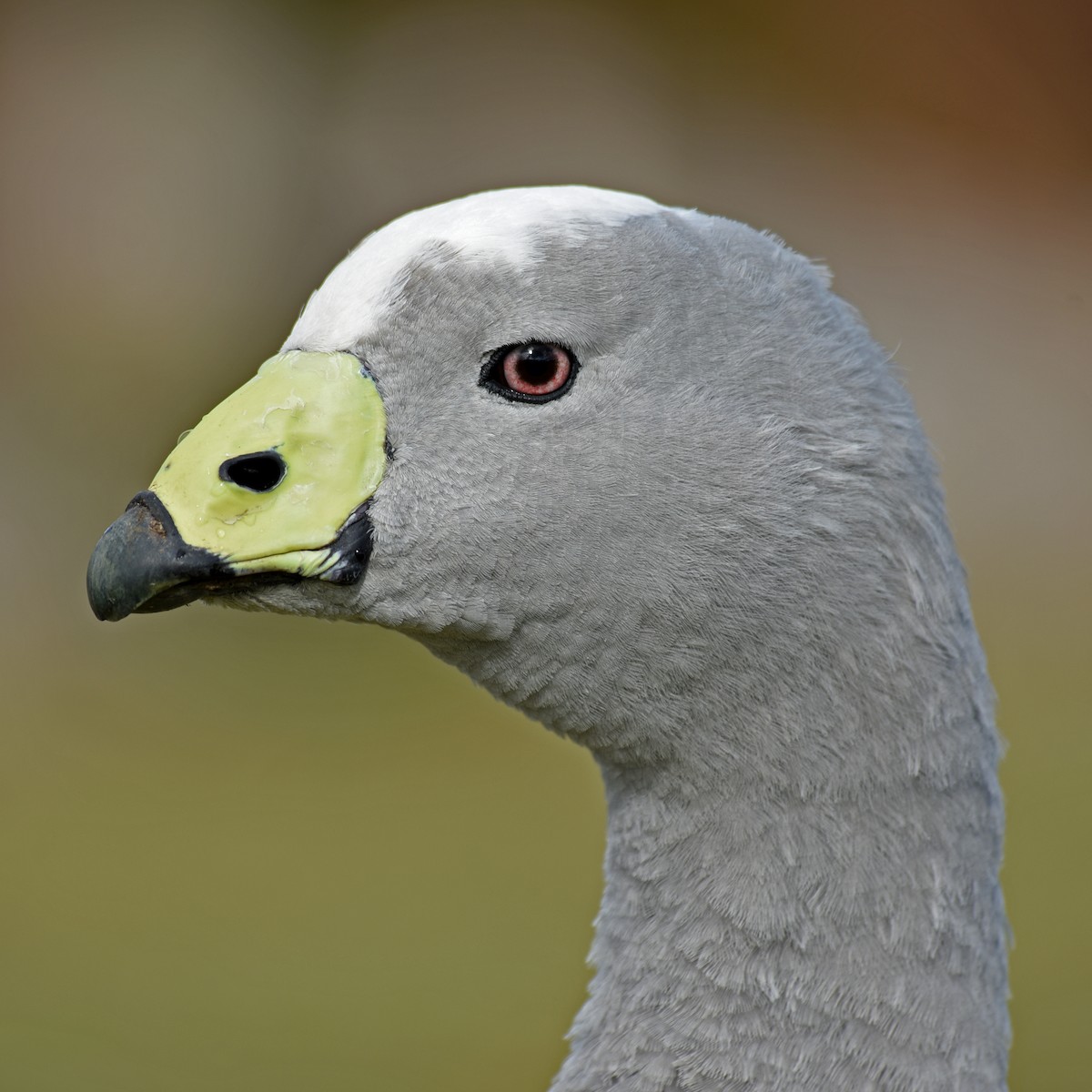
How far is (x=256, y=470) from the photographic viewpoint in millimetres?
1980

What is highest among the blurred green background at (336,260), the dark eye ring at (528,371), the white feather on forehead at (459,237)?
the white feather on forehead at (459,237)

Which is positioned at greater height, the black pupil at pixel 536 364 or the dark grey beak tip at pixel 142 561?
the black pupil at pixel 536 364

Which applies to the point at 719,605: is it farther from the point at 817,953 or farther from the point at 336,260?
the point at 336,260

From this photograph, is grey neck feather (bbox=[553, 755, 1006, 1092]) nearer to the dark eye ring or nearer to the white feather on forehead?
the dark eye ring

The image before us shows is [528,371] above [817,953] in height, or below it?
above

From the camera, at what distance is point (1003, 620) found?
883 cm

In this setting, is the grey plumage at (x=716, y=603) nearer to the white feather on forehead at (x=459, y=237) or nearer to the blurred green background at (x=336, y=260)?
the white feather on forehead at (x=459, y=237)

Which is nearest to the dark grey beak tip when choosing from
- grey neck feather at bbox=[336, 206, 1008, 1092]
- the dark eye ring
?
grey neck feather at bbox=[336, 206, 1008, 1092]

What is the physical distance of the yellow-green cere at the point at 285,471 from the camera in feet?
6.44

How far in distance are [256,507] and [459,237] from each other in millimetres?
503

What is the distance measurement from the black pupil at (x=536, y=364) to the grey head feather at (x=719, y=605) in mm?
26

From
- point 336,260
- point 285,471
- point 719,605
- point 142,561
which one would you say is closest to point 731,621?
point 719,605

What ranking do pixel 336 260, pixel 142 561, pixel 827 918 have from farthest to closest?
1. pixel 336 260
2. pixel 827 918
3. pixel 142 561

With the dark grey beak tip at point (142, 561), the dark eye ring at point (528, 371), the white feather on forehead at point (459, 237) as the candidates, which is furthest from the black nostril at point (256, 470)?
the dark eye ring at point (528, 371)
